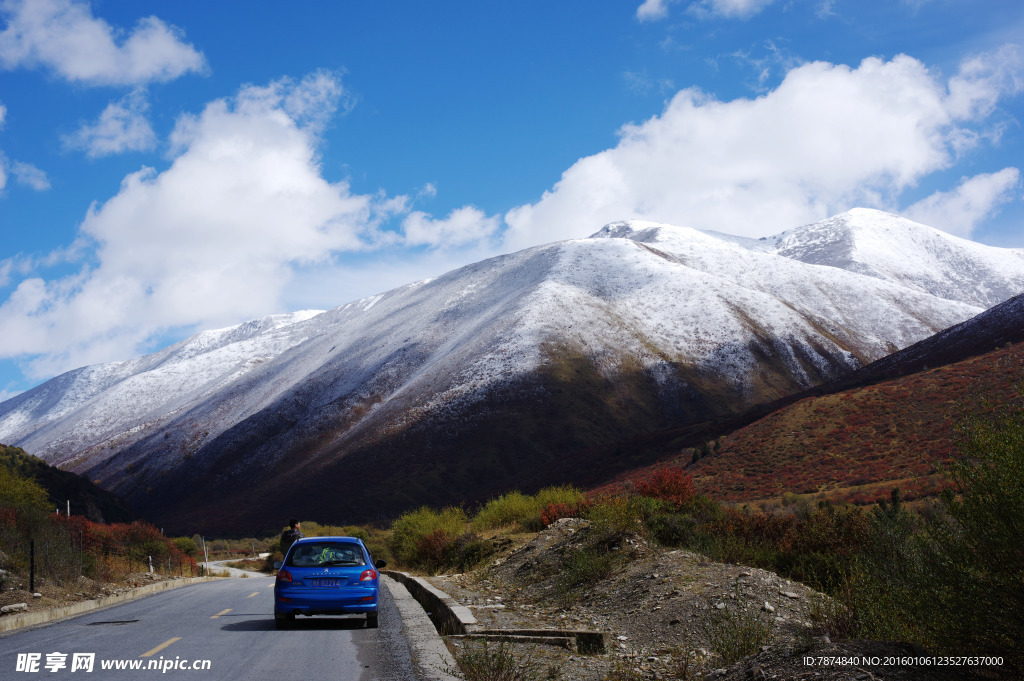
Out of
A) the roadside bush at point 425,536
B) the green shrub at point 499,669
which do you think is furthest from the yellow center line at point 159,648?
the roadside bush at point 425,536

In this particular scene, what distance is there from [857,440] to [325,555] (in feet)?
147

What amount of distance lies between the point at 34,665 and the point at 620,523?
470 inches

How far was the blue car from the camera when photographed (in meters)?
12.4

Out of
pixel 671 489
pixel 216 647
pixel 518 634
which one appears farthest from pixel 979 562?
pixel 671 489

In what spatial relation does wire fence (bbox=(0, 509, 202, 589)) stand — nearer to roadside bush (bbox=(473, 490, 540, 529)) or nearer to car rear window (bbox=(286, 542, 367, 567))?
car rear window (bbox=(286, 542, 367, 567))

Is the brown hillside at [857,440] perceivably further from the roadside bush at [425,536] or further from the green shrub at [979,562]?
the green shrub at [979,562]

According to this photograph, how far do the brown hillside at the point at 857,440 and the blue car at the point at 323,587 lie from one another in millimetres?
27802

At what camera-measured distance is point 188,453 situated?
416 ft

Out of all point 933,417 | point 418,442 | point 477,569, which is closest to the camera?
point 477,569

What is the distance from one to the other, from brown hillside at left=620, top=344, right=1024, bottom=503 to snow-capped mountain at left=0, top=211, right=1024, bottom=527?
949 inches

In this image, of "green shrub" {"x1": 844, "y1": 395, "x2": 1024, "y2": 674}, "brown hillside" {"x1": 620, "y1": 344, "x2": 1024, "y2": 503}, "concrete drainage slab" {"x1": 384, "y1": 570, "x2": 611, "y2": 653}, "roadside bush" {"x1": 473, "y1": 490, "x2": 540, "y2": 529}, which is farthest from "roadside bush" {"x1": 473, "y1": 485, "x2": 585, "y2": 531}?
"green shrub" {"x1": 844, "y1": 395, "x2": 1024, "y2": 674}

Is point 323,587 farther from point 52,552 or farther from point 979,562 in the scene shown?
point 52,552

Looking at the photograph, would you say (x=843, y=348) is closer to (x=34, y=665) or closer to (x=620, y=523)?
(x=620, y=523)

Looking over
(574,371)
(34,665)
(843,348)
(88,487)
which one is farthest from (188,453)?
(34,665)
